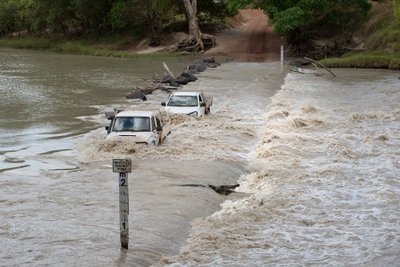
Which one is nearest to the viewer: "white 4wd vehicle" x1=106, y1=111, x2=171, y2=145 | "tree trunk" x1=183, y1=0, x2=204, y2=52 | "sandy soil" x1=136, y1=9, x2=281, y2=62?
"white 4wd vehicle" x1=106, y1=111, x2=171, y2=145

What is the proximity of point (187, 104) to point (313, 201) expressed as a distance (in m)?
12.4

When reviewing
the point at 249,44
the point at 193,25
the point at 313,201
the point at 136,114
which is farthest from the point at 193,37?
the point at 313,201

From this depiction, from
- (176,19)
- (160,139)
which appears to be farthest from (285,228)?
(176,19)

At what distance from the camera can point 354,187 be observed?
17453 millimetres

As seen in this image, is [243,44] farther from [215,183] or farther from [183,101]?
[215,183]

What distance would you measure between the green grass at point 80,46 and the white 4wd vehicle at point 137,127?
138 feet

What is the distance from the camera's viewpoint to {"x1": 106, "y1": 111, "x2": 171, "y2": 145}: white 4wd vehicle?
20719 millimetres

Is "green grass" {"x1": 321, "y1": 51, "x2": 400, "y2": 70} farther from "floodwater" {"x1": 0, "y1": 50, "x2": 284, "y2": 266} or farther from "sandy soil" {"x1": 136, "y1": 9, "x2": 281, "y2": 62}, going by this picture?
"floodwater" {"x1": 0, "y1": 50, "x2": 284, "y2": 266}

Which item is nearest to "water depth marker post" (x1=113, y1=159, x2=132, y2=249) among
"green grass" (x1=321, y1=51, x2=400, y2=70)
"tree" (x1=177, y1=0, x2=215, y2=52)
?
"green grass" (x1=321, y1=51, x2=400, y2=70)

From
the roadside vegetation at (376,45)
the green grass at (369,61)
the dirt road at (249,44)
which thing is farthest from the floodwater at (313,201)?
the dirt road at (249,44)

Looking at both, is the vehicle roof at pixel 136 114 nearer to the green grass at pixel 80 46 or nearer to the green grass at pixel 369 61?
the green grass at pixel 369 61

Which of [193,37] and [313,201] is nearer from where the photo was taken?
[313,201]

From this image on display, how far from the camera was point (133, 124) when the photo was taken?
2120 cm

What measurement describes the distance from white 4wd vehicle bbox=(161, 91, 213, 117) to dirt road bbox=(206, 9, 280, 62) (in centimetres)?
3164
